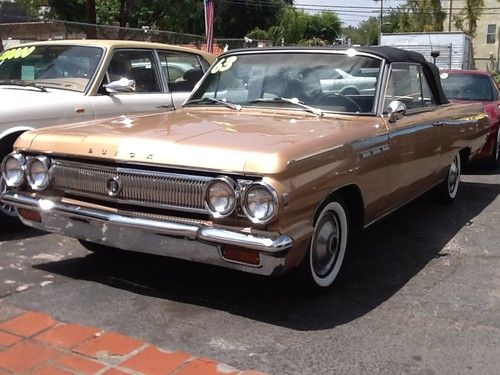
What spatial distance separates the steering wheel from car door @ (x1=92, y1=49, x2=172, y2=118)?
2.25m

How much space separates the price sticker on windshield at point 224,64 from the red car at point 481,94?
4.83m

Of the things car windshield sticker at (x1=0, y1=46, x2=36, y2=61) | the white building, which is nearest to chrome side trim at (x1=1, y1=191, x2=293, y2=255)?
car windshield sticker at (x1=0, y1=46, x2=36, y2=61)

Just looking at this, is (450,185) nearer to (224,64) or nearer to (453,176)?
(453,176)

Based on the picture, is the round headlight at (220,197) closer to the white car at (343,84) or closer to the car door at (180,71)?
the white car at (343,84)

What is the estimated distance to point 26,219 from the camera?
432 centimetres

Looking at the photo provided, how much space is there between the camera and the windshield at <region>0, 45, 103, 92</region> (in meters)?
6.11

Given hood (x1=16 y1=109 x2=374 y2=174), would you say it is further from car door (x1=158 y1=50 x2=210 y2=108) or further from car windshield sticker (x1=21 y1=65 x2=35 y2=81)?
car door (x1=158 y1=50 x2=210 y2=108)

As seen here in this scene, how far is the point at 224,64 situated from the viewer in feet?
18.1

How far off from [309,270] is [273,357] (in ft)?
2.48

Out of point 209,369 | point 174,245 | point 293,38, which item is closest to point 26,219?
point 174,245

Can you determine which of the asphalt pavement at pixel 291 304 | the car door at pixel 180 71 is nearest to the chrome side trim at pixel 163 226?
the asphalt pavement at pixel 291 304

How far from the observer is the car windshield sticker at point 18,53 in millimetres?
6496

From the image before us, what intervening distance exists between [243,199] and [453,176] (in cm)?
425

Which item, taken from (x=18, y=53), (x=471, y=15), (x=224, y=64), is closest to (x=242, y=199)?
(x=224, y=64)
